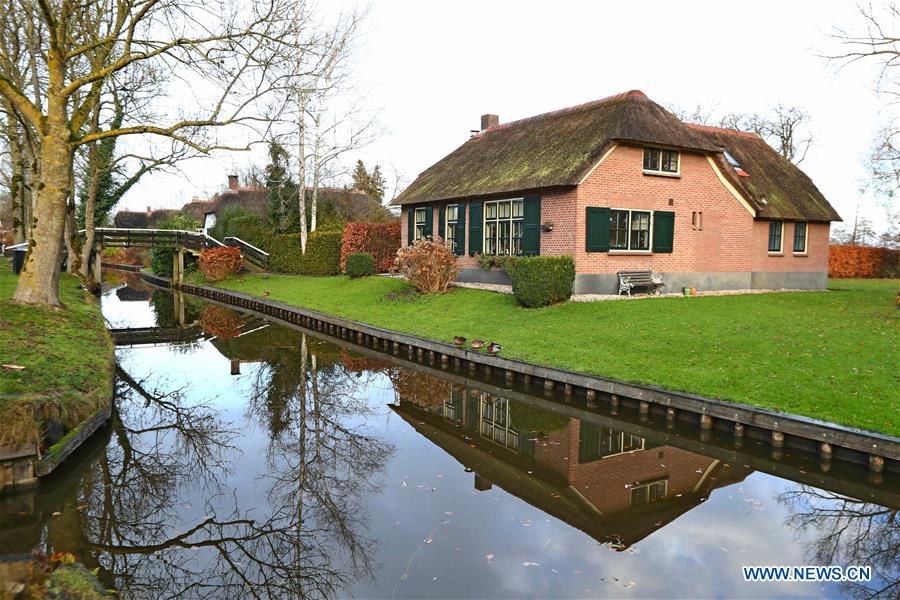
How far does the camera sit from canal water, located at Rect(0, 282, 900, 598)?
14.4 ft

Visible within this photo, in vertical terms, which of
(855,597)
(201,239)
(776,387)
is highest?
(201,239)

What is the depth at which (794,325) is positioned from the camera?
11367 millimetres

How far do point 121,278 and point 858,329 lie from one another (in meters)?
37.3

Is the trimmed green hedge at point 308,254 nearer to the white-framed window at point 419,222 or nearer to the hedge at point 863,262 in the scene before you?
the white-framed window at point 419,222

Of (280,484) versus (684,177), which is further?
(684,177)

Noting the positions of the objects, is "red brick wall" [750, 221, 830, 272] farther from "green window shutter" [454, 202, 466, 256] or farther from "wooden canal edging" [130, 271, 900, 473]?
"wooden canal edging" [130, 271, 900, 473]

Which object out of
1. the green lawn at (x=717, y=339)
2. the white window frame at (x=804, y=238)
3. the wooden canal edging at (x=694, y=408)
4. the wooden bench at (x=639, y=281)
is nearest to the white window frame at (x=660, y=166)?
the wooden bench at (x=639, y=281)

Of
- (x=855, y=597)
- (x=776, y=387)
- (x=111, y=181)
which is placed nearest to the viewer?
(x=855, y=597)

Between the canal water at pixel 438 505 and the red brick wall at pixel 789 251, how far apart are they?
13.7 m

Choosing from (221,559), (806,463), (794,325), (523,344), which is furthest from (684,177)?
(221,559)

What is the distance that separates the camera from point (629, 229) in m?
16.4

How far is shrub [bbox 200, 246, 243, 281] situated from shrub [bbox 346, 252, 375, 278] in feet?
26.2

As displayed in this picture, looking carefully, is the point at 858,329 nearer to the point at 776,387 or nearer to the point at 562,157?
the point at 776,387

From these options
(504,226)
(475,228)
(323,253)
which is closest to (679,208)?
A: (504,226)
